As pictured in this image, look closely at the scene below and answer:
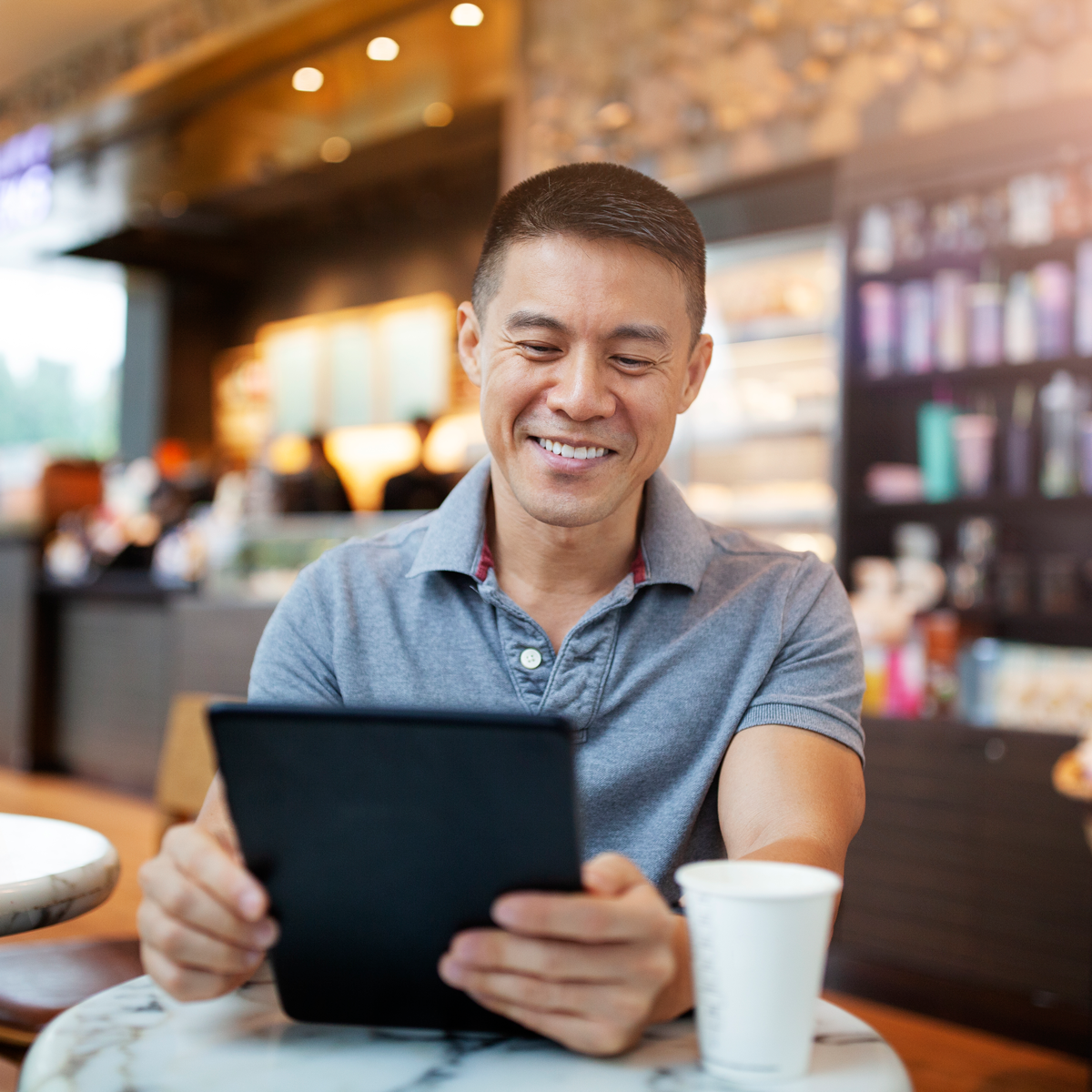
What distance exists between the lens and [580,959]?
682mm

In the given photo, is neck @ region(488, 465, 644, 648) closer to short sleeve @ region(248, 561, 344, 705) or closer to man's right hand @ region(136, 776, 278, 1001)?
short sleeve @ region(248, 561, 344, 705)

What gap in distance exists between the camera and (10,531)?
21.2ft

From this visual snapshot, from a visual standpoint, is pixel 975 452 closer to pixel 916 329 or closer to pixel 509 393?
pixel 916 329

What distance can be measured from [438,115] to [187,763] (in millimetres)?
4057

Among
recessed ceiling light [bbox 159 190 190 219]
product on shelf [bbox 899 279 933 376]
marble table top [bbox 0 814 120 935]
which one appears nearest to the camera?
marble table top [bbox 0 814 120 935]

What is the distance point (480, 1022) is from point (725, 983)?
19cm

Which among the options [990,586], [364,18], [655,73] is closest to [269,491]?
[364,18]

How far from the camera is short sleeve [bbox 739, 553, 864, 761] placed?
1.09m

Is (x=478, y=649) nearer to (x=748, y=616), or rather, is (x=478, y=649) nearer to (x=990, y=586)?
(x=748, y=616)

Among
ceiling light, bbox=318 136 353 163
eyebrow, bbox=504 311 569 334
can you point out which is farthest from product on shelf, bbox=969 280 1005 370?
ceiling light, bbox=318 136 353 163

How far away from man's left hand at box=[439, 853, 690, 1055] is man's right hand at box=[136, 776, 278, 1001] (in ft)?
0.42

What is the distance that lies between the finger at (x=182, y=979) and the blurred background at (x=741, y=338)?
5.48 ft

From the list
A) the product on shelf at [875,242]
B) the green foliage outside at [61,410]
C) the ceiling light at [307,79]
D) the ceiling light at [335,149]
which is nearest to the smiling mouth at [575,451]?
the product on shelf at [875,242]

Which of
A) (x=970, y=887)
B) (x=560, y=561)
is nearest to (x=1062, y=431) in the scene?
(x=970, y=887)
